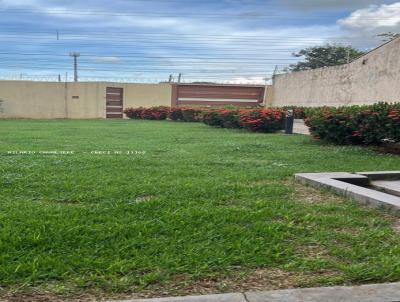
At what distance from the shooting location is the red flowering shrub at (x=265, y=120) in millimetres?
13492

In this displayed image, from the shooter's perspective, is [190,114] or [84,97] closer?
[190,114]

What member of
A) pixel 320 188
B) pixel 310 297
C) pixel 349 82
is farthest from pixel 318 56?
pixel 310 297

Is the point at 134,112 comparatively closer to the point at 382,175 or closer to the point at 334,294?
the point at 382,175

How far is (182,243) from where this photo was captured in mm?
3012

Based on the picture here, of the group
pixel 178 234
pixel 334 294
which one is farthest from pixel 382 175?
pixel 334 294

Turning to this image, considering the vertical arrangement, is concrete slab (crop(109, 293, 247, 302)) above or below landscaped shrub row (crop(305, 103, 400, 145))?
below

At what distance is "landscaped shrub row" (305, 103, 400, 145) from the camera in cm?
778

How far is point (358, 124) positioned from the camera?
8602 mm

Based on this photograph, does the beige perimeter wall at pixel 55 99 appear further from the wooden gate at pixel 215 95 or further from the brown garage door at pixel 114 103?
the wooden gate at pixel 215 95

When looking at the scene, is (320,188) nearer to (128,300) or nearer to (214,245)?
(214,245)

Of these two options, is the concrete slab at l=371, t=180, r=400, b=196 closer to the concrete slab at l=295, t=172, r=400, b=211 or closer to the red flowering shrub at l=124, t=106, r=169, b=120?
the concrete slab at l=295, t=172, r=400, b=211

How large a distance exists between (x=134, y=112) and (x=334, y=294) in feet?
81.3

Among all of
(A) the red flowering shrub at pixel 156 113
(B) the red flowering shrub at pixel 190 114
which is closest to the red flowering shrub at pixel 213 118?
(B) the red flowering shrub at pixel 190 114

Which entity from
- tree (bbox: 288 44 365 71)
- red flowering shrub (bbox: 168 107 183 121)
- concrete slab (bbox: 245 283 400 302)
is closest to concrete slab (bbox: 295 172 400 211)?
concrete slab (bbox: 245 283 400 302)
